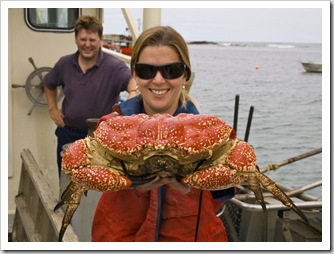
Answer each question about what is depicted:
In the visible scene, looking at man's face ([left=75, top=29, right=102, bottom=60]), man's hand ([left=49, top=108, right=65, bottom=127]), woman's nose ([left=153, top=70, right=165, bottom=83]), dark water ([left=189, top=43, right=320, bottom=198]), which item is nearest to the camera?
woman's nose ([left=153, top=70, right=165, bottom=83])

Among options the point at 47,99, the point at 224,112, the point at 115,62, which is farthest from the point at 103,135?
the point at 224,112

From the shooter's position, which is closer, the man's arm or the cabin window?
the man's arm

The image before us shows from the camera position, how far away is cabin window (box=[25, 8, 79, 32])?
5500mm

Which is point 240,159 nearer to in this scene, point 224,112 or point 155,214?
point 155,214

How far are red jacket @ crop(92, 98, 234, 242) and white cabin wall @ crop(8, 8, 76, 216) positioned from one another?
11.2ft

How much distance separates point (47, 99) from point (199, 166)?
3231mm

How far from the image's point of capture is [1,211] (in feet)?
7.44

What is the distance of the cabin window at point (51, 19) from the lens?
5500 millimetres

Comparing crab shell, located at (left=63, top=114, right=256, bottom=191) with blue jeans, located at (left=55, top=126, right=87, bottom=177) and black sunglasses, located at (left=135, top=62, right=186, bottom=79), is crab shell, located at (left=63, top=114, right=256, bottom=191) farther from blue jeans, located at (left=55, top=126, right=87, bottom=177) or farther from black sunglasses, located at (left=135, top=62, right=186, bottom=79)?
blue jeans, located at (left=55, top=126, right=87, bottom=177)

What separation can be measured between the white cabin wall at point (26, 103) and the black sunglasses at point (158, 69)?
3.46 metres

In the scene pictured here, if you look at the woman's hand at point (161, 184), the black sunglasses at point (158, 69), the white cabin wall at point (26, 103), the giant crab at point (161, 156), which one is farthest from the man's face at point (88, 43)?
the woman's hand at point (161, 184)

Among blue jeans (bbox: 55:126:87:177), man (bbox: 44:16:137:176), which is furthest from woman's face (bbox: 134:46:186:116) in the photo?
blue jeans (bbox: 55:126:87:177)

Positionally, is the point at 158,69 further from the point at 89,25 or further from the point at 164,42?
the point at 89,25

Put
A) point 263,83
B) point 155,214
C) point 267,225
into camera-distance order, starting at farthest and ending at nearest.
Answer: point 263,83, point 267,225, point 155,214
